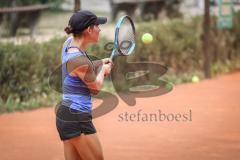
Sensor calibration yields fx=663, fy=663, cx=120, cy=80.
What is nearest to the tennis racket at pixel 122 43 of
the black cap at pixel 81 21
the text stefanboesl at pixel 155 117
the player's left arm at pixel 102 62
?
the player's left arm at pixel 102 62

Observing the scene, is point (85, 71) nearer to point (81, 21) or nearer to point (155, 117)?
point (81, 21)

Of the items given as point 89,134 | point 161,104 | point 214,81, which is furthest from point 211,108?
point 89,134

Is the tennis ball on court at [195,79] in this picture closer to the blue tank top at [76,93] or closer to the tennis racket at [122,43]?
the tennis racket at [122,43]

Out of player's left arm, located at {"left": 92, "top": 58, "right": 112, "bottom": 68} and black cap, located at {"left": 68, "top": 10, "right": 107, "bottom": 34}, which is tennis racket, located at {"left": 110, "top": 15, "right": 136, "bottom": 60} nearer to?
player's left arm, located at {"left": 92, "top": 58, "right": 112, "bottom": 68}

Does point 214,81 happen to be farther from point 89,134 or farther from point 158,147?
point 89,134

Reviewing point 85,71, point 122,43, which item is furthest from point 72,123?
point 122,43

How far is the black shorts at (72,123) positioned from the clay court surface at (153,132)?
8.50ft

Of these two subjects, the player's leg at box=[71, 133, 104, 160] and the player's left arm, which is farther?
the player's left arm

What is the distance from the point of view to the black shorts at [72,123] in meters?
4.98

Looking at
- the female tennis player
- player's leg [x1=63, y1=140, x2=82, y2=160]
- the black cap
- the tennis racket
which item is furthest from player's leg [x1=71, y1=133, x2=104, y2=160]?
the tennis racket

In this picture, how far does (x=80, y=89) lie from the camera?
500cm

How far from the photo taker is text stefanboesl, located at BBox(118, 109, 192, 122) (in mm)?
10070

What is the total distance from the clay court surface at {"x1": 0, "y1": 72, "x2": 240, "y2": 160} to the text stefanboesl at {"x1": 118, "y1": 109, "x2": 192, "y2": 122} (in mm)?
100

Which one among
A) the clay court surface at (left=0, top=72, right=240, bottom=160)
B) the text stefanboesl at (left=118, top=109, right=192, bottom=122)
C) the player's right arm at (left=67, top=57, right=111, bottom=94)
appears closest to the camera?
the player's right arm at (left=67, top=57, right=111, bottom=94)
